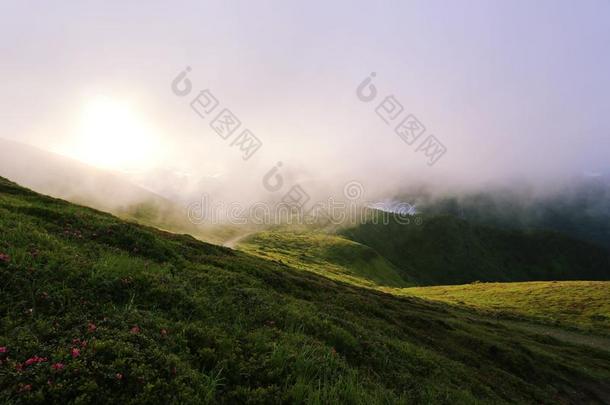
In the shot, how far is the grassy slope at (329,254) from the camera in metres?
142

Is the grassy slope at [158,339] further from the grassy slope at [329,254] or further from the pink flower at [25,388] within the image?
the grassy slope at [329,254]

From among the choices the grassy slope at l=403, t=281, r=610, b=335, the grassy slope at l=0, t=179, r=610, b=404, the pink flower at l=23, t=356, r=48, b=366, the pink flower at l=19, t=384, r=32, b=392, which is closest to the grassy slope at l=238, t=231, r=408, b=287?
the grassy slope at l=403, t=281, r=610, b=335

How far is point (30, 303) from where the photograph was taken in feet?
30.4

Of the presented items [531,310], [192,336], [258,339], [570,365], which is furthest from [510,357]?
[531,310]

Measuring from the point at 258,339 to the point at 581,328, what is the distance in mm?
83056

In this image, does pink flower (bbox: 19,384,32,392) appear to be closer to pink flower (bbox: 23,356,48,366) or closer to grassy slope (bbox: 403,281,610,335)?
pink flower (bbox: 23,356,48,366)

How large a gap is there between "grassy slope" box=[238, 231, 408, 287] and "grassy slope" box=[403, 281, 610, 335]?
42.6m

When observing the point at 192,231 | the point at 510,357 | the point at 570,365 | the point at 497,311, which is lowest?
the point at 192,231

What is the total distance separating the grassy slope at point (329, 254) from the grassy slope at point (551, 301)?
1678 inches

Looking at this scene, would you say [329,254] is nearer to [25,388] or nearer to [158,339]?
[158,339]

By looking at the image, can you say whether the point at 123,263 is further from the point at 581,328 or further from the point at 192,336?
the point at 581,328

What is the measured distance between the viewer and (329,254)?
16188cm

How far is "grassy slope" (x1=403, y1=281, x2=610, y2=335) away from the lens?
74.3 metres

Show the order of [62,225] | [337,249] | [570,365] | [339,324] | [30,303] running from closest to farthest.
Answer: [30,303]
[339,324]
[62,225]
[570,365]
[337,249]
